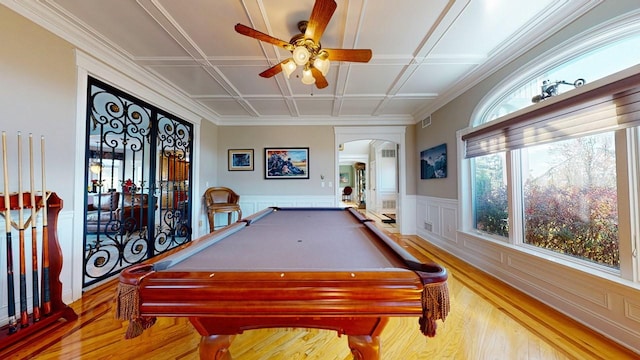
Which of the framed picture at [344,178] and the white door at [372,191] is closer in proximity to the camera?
the white door at [372,191]

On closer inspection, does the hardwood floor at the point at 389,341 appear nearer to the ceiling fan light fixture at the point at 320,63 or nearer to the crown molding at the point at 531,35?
the ceiling fan light fixture at the point at 320,63

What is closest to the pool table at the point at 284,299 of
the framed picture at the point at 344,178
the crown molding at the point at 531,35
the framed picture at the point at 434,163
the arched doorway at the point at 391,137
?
the crown molding at the point at 531,35

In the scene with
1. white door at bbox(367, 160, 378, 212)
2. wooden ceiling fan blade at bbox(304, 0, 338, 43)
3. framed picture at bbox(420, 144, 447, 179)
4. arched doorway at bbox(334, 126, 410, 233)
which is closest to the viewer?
wooden ceiling fan blade at bbox(304, 0, 338, 43)

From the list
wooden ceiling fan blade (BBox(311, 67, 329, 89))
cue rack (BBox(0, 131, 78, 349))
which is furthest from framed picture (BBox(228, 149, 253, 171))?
cue rack (BBox(0, 131, 78, 349))

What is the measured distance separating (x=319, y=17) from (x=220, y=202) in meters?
4.27

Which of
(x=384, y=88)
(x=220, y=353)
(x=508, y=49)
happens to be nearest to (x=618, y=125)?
(x=508, y=49)

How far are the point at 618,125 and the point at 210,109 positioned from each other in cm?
536

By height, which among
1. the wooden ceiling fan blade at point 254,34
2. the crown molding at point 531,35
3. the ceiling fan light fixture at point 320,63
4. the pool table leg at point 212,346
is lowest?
the pool table leg at point 212,346

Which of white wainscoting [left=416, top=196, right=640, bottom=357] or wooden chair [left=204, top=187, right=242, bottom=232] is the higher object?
wooden chair [left=204, top=187, right=242, bottom=232]

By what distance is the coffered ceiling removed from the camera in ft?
6.47

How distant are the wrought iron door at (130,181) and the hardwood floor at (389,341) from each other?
3.44 ft

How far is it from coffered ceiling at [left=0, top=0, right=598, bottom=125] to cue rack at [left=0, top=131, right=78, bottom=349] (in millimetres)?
1269

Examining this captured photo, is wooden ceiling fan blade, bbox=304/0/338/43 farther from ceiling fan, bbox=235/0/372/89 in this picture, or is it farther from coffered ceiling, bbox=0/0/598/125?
coffered ceiling, bbox=0/0/598/125

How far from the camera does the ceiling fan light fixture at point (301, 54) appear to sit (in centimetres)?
189
